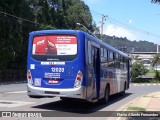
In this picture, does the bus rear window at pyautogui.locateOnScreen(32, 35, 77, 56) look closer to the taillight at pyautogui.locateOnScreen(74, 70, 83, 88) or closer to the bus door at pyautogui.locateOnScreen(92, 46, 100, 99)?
the taillight at pyautogui.locateOnScreen(74, 70, 83, 88)

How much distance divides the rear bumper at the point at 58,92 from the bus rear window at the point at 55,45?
145 centimetres

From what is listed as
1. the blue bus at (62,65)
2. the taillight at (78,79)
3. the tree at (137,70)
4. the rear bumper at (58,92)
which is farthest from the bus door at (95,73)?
the tree at (137,70)

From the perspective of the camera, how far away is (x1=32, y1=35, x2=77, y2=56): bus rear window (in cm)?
1536

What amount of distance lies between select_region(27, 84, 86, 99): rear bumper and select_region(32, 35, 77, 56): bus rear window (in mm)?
1453

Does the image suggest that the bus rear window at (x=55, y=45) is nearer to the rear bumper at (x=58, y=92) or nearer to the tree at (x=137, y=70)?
the rear bumper at (x=58, y=92)

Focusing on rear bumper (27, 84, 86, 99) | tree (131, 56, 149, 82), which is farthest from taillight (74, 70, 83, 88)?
tree (131, 56, 149, 82)

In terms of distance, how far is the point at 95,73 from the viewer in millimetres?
16922

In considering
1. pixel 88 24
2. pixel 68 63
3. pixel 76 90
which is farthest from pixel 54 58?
pixel 88 24

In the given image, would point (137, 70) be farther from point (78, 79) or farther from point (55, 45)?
point (78, 79)

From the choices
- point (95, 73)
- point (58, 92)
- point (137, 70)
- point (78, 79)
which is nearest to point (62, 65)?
point (78, 79)

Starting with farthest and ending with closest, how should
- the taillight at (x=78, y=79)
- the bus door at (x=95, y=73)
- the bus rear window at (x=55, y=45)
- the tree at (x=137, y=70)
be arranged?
1. the tree at (x=137, y=70)
2. the bus door at (x=95, y=73)
3. the bus rear window at (x=55, y=45)
4. the taillight at (x=78, y=79)

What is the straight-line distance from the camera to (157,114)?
14.1 metres

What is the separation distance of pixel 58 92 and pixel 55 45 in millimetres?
1942

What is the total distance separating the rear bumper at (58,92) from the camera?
584 inches
